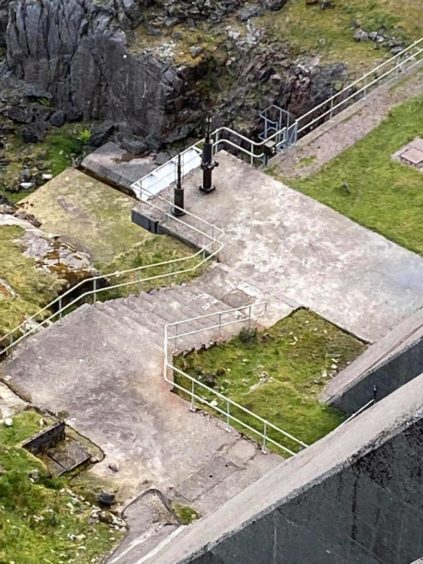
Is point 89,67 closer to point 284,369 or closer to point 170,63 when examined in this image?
point 170,63

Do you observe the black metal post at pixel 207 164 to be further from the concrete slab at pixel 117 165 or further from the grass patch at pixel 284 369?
the concrete slab at pixel 117 165

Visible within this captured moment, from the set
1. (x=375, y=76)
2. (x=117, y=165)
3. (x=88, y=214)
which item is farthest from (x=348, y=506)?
(x=117, y=165)

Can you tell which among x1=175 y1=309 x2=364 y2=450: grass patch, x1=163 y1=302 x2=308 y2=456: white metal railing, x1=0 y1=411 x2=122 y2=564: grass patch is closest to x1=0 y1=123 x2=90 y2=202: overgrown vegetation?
x1=163 y1=302 x2=308 y2=456: white metal railing

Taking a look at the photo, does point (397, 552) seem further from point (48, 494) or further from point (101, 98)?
point (101, 98)

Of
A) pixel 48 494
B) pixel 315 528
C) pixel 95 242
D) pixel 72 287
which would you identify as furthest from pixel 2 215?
pixel 315 528

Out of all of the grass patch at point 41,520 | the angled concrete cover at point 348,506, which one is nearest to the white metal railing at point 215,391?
the grass patch at point 41,520
